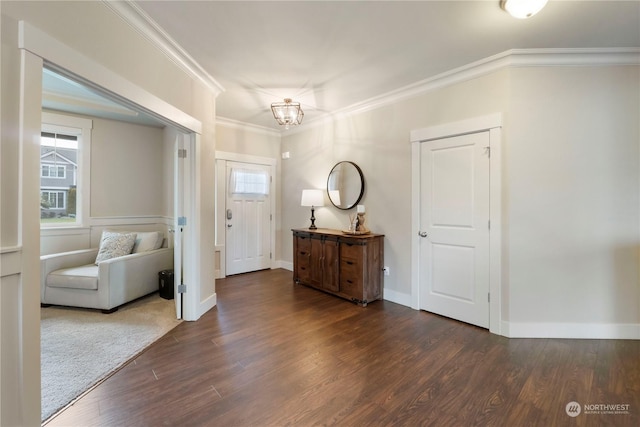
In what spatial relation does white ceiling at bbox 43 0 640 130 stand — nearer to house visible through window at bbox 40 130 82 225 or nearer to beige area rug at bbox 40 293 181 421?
house visible through window at bbox 40 130 82 225

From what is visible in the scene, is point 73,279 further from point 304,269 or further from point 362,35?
point 362,35

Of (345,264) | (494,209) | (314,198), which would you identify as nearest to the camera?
(494,209)

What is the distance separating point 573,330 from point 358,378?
2.11 meters

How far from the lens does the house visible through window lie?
152 inches

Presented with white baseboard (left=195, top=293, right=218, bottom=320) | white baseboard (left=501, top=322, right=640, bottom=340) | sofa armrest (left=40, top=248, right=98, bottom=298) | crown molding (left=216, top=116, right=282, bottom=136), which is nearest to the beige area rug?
white baseboard (left=195, top=293, right=218, bottom=320)

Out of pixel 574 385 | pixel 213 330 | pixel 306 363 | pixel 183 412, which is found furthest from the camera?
pixel 213 330

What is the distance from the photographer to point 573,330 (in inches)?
98.9

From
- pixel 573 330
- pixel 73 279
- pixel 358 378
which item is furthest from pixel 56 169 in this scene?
pixel 573 330

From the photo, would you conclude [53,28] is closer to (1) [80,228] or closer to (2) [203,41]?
(2) [203,41]

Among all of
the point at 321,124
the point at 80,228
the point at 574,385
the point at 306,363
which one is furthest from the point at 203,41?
the point at 574,385

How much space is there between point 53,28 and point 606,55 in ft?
13.4

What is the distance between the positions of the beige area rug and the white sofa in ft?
0.38

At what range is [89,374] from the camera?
1.93m

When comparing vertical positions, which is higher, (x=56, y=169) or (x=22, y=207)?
(x=56, y=169)
